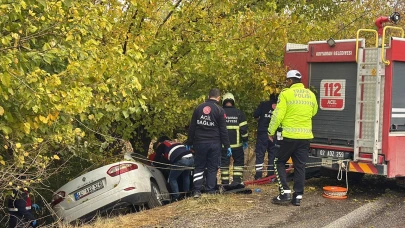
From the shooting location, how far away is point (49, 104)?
5.64 meters

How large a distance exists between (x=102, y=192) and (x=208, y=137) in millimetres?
1816

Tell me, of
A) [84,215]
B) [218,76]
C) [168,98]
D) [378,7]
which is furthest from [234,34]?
[378,7]

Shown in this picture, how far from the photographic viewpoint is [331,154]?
8.46 m

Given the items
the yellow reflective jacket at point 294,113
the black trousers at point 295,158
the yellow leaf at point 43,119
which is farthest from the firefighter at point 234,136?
the yellow leaf at point 43,119

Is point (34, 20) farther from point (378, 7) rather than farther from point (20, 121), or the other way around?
point (378, 7)

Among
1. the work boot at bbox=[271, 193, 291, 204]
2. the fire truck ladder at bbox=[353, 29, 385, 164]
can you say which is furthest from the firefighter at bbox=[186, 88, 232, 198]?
the fire truck ladder at bbox=[353, 29, 385, 164]

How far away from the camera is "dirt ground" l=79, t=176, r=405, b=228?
6.45 metres

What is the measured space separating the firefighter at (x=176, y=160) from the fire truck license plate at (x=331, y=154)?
2.20 m

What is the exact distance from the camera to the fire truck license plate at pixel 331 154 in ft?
27.4

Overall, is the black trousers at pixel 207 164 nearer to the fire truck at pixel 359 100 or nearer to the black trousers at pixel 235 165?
the black trousers at pixel 235 165

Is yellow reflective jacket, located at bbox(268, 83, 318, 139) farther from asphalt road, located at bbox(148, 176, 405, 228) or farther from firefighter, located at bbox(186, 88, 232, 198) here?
asphalt road, located at bbox(148, 176, 405, 228)

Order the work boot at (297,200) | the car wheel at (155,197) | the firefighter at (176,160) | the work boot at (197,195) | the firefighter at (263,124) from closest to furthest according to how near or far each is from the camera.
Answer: the work boot at (297,200), the work boot at (197,195), the car wheel at (155,197), the firefighter at (176,160), the firefighter at (263,124)

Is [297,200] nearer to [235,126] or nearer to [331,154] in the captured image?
[331,154]

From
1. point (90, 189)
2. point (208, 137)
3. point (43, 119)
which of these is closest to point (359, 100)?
point (208, 137)
